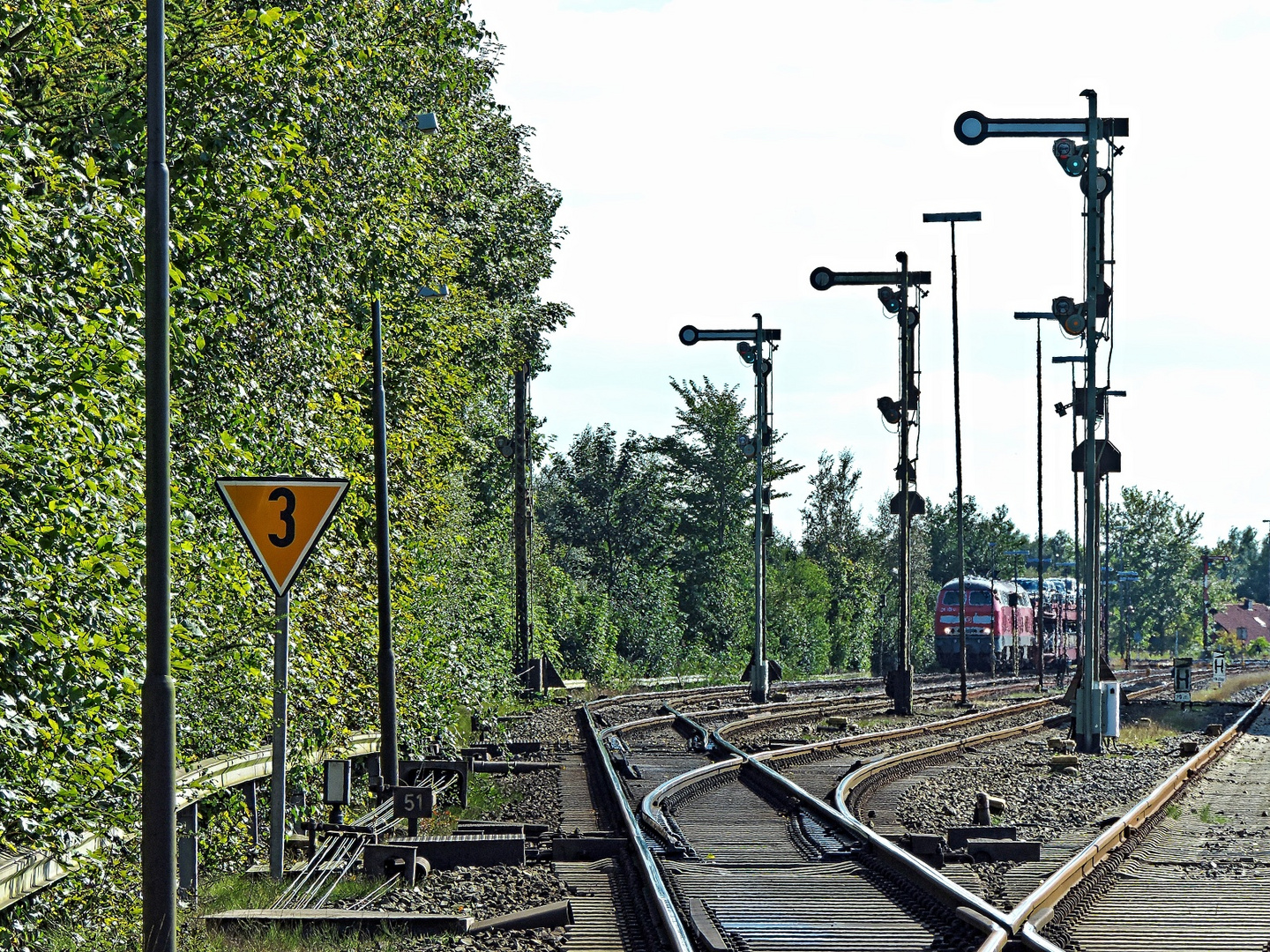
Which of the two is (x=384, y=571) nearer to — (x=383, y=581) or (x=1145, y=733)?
(x=383, y=581)

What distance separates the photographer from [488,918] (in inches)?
411

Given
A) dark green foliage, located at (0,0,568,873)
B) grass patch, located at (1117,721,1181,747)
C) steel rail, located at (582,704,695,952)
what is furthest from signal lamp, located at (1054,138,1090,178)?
steel rail, located at (582,704,695,952)

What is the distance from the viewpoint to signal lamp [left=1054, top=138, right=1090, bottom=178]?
22.6m

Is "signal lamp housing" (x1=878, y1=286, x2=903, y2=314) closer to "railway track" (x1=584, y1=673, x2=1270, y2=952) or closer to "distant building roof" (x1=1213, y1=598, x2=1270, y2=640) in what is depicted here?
"railway track" (x1=584, y1=673, x2=1270, y2=952)

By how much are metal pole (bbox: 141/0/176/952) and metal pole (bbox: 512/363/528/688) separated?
3324 centimetres

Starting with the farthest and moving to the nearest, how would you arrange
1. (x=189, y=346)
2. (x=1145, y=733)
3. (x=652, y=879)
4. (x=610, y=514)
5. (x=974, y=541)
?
(x=974, y=541) → (x=610, y=514) → (x=1145, y=733) → (x=189, y=346) → (x=652, y=879)

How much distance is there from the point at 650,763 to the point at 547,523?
60501 mm

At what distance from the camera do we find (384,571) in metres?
20.8

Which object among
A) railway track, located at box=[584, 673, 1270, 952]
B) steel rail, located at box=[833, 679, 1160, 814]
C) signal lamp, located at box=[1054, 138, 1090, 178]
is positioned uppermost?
signal lamp, located at box=[1054, 138, 1090, 178]

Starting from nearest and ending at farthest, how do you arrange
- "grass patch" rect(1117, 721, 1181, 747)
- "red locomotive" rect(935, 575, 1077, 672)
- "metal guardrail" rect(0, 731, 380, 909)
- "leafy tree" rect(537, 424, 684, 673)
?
"metal guardrail" rect(0, 731, 380, 909), "grass patch" rect(1117, 721, 1181, 747), "red locomotive" rect(935, 575, 1077, 672), "leafy tree" rect(537, 424, 684, 673)

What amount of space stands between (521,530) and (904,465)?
12.7 metres

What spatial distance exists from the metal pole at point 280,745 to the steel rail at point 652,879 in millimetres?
2859

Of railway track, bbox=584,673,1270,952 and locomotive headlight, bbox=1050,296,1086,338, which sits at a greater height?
locomotive headlight, bbox=1050,296,1086,338

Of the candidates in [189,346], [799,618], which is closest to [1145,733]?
[189,346]
